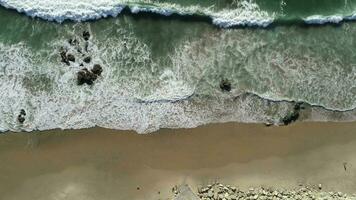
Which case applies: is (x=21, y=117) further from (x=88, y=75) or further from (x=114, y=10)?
(x=114, y=10)

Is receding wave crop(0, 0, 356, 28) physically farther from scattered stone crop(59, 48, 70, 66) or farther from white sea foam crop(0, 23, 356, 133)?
scattered stone crop(59, 48, 70, 66)

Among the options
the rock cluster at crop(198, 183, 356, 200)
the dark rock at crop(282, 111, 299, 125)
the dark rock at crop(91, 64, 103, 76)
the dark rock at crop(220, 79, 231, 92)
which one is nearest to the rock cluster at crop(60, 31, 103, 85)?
the dark rock at crop(91, 64, 103, 76)

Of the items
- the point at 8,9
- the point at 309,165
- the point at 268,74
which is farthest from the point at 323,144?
the point at 8,9

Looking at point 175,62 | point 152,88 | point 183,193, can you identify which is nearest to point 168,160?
point 183,193

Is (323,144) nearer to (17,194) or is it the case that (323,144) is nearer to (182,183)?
(182,183)

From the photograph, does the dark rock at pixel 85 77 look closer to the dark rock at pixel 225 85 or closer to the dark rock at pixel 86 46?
the dark rock at pixel 86 46
